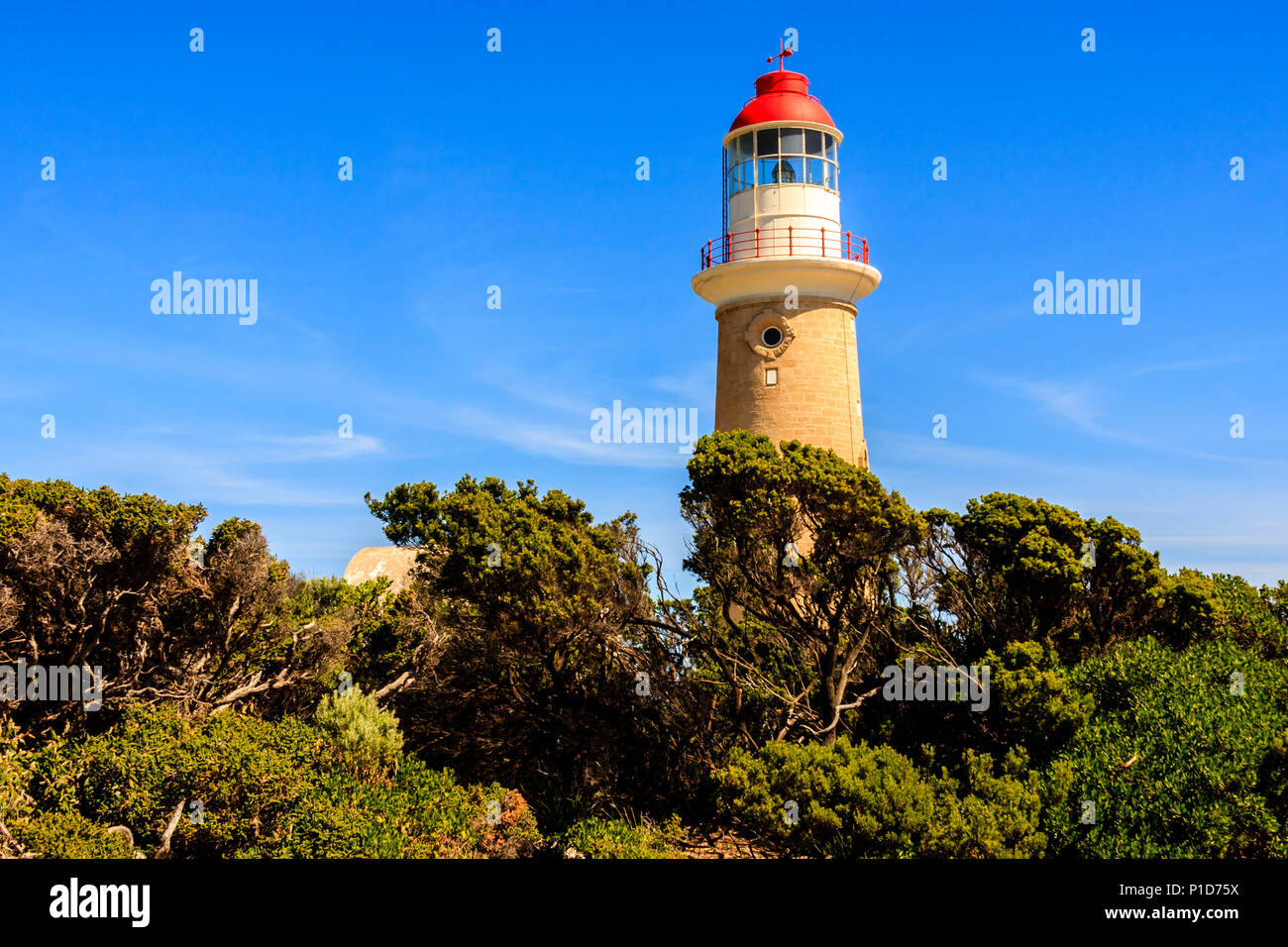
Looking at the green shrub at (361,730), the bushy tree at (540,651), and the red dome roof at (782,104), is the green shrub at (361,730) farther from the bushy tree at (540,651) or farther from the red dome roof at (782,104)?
the red dome roof at (782,104)

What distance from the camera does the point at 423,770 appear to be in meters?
20.8

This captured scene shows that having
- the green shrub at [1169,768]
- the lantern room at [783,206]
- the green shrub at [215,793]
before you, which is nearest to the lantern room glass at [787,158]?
the lantern room at [783,206]

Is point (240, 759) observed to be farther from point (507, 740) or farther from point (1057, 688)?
point (1057, 688)

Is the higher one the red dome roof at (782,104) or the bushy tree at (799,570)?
the red dome roof at (782,104)

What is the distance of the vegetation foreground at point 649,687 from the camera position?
16.9 m

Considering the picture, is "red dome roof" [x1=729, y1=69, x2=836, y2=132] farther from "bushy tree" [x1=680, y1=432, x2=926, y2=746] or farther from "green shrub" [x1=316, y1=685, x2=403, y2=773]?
"green shrub" [x1=316, y1=685, x2=403, y2=773]

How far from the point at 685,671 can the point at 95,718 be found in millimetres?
10359

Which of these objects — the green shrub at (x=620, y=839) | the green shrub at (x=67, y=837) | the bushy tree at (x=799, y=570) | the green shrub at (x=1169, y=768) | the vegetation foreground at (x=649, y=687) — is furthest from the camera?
the bushy tree at (x=799, y=570)

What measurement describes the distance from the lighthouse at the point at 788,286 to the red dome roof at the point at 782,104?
0.12ft

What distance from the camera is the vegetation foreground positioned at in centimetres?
1692

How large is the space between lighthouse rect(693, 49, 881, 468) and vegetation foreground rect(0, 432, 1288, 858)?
16.2ft

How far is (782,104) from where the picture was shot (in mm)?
27219

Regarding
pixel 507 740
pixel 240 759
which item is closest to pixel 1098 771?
pixel 507 740

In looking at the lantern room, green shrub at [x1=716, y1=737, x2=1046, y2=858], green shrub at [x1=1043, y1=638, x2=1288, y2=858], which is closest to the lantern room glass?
the lantern room
